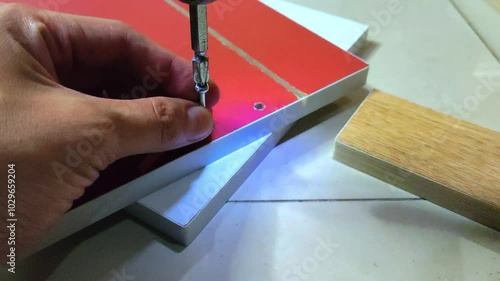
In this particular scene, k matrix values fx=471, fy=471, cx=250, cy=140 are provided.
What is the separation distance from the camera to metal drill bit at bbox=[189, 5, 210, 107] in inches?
16.9

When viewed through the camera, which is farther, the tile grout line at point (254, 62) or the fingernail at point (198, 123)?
the tile grout line at point (254, 62)

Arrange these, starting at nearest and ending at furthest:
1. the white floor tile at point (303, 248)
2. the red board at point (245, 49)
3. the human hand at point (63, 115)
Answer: the human hand at point (63, 115) → the white floor tile at point (303, 248) → the red board at point (245, 49)

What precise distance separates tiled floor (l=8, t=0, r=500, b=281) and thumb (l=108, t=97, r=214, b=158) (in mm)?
105

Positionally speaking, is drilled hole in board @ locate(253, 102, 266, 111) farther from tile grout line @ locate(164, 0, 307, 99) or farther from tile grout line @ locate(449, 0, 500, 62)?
tile grout line @ locate(449, 0, 500, 62)

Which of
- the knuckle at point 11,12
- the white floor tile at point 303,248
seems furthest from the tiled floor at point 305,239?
the knuckle at point 11,12

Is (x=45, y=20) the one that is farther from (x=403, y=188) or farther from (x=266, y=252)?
(x=403, y=188)

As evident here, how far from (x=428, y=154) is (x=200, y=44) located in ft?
1.00

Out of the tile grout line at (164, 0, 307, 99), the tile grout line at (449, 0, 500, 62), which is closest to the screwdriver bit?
the tile grout line at (164, 0, 307, 99)

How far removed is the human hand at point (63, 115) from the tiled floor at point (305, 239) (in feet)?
0.31

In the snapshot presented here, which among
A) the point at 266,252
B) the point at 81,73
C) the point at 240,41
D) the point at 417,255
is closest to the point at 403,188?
the point at 417,255

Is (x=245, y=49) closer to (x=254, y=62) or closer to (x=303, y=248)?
(x=254, y=62)

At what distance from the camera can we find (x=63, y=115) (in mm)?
400

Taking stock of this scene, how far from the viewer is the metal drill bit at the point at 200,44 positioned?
43 centimetres

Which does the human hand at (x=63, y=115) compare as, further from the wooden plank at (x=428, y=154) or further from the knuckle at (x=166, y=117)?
the wooden plank at (x=428, y=154)
